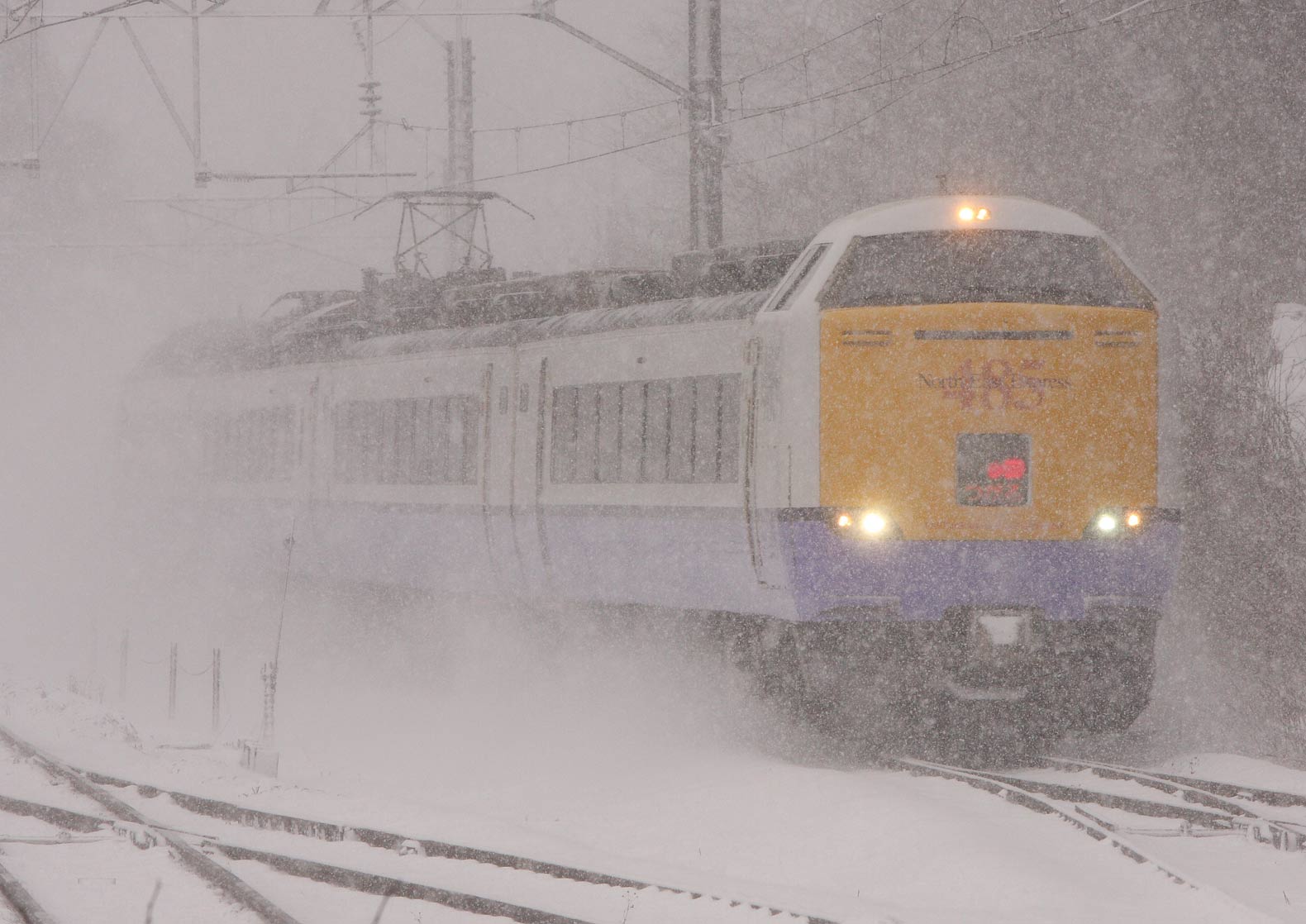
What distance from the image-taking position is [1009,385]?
10617 millimetres

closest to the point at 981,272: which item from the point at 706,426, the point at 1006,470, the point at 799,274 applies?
the point at 799,274

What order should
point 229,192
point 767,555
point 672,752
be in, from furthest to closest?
point 229,192, point 672,752, point 767,555

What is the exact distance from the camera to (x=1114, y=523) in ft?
35.4

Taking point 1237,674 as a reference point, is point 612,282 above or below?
above

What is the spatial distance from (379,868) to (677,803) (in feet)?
7.49

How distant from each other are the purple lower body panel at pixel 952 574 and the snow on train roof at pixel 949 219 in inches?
71.9

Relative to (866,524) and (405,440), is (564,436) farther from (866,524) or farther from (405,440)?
(866,524)

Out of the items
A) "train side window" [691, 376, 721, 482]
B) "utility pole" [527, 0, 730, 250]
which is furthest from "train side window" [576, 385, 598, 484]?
"utility pole" [527, 0, 730, 250]

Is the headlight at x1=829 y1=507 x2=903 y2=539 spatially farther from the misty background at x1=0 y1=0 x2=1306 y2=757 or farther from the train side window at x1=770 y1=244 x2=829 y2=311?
the misty background at x1=0 y1=0 x2=1306 y2=757

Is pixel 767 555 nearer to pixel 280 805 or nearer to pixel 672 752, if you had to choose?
pixel 672 752

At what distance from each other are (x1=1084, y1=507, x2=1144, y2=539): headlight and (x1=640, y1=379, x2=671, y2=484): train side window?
286 cm

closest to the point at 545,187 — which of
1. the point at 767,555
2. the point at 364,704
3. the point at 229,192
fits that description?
the point at 229,192

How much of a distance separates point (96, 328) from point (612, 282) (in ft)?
208

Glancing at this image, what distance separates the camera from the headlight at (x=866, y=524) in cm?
1046
